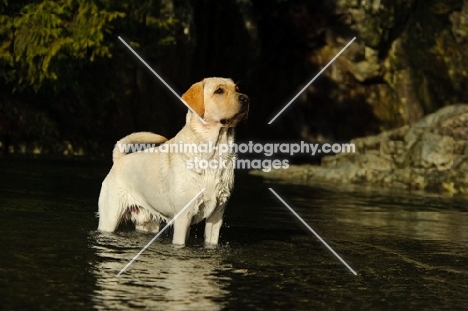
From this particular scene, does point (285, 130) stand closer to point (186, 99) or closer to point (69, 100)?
point (69, 100)

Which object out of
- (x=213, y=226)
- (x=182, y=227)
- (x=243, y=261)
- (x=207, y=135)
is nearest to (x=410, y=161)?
(x=213, y=226)

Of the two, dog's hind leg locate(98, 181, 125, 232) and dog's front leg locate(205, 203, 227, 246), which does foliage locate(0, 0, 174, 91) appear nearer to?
dog's hind leg locate(98, 181, 125, 232)

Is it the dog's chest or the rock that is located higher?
the rock

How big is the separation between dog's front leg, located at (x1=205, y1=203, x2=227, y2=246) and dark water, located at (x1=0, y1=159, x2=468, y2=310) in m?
0.17

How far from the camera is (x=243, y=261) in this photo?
10484mm

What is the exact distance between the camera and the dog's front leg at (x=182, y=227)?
10.9 m

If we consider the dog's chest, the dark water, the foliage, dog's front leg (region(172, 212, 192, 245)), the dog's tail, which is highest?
the foliage

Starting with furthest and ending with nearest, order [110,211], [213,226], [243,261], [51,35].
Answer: [51,35]
[110,211]
[213,226]
[243,261]

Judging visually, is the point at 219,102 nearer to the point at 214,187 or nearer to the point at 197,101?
the point at 197,101

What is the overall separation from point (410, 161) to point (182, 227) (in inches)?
555

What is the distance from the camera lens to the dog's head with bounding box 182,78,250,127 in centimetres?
1092

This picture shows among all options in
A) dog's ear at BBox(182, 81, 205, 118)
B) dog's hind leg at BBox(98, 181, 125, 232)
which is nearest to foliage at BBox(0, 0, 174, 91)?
dog's hind leg at BBox(98, 181, 125, 232)

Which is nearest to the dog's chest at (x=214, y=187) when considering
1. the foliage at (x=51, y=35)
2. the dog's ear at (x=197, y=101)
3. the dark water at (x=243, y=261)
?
the dark water at (x=243, y=261)

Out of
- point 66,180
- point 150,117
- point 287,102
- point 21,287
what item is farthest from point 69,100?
point 21,287
